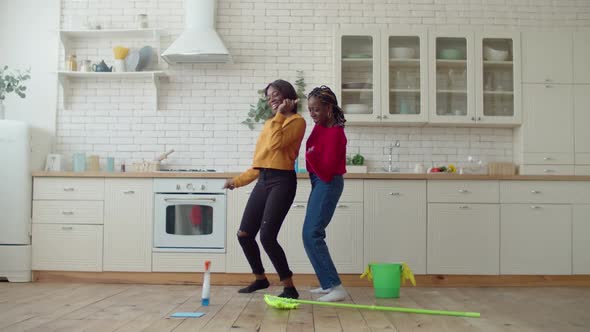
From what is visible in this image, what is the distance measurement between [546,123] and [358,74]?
1625 mm

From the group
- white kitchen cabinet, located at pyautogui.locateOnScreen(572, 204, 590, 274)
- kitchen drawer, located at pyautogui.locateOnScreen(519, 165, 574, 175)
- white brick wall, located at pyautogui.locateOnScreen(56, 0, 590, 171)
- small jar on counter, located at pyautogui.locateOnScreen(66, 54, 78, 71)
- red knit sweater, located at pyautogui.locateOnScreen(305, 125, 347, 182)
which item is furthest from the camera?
white brick wall, located at pyautogui.locateOnScreen(56, 0, 590, 171)

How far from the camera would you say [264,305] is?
4.07 meters

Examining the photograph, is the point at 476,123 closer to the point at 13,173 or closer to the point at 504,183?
the point at 504,183

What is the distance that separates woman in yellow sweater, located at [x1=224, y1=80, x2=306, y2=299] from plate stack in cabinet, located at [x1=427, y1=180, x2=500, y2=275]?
152 cm

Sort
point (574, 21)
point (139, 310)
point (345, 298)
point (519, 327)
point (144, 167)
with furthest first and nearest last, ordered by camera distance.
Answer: point (574, 21), point (144, 167), point (345, 298), point (139, 310), point (519, 327)

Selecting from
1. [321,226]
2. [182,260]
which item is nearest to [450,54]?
[321,226]

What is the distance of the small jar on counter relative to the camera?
5.78m

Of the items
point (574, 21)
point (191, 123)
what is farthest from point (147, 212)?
point (574, 21)

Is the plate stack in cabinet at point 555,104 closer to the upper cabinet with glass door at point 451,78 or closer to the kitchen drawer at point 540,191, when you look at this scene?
the kitchen drawer at point 540,191

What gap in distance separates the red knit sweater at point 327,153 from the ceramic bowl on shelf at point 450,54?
1.89 m

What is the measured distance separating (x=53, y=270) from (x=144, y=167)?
1.07 meters

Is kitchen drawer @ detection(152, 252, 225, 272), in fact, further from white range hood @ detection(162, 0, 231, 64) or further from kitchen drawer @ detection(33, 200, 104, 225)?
white range hood @ detection(162, 0, 231, 64)

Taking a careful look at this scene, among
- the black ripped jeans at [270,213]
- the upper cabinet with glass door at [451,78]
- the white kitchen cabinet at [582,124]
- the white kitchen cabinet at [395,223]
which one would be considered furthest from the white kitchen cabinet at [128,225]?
the white kitchen cabinet at [582,124]

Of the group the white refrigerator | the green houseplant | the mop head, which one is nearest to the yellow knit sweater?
the mop head
